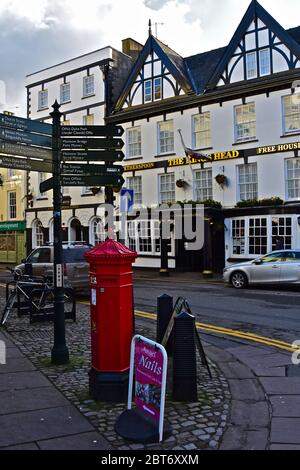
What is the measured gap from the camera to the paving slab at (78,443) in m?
4.07

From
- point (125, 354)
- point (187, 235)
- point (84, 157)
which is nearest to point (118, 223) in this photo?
point (187, 235)

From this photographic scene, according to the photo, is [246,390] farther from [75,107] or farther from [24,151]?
[75,107]

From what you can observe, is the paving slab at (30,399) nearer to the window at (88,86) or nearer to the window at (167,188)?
the window at (167,188)

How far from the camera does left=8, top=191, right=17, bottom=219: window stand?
37.0 m

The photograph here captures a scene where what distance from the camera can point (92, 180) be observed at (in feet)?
24.0

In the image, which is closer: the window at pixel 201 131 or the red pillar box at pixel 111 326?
the red pillar box at pixel 111 326

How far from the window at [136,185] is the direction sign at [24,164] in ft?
69.4

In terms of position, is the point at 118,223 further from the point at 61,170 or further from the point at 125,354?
the point at 125,354

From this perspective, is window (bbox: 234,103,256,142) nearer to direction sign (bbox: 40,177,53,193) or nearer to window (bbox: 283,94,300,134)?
window (bbox: 283,94,300,134)

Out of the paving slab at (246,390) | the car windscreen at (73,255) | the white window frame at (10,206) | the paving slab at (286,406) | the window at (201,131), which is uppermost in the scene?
the window at (201,131)

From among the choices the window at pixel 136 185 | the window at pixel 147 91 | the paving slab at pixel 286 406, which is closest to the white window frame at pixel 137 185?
the window at pixel 136 185

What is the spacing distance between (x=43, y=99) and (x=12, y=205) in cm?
859

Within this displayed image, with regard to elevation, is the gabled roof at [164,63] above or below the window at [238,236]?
above

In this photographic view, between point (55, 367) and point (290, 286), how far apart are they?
11.8 m
